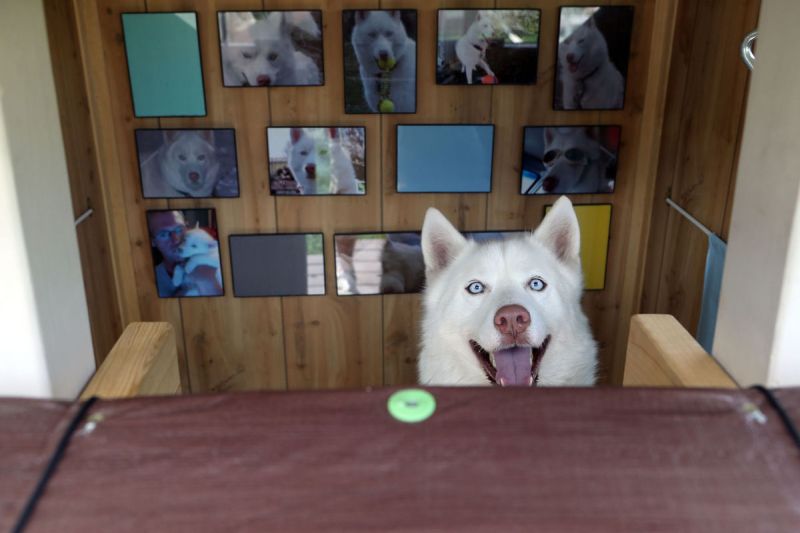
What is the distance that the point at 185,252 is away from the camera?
2.80 m

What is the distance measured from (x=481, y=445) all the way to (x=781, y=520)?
0.72ft

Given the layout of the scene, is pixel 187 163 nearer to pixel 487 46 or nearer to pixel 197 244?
pixel 197 244

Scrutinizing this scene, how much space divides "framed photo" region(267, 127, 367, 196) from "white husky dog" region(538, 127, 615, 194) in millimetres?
737

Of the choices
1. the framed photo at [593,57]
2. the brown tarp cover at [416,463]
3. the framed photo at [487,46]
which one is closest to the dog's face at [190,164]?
the framed photo at [487,46]

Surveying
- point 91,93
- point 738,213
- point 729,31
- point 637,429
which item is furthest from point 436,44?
point 637,429

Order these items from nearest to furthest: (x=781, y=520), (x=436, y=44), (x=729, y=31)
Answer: (x=781, y=520), (x=729, y=31), (x=436, y=44)

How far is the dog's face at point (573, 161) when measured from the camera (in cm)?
268

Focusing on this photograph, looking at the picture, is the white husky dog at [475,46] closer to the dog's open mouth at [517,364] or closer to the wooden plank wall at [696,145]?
the wooden plank wall at [696,145]

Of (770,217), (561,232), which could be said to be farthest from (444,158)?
(770,217)

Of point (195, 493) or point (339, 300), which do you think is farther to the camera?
point (339, 300)

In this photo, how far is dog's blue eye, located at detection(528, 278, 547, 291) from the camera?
186 centimetres

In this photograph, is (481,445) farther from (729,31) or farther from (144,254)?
(144,254)

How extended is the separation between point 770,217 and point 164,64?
2311 mm

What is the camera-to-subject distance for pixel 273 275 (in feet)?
9.34
